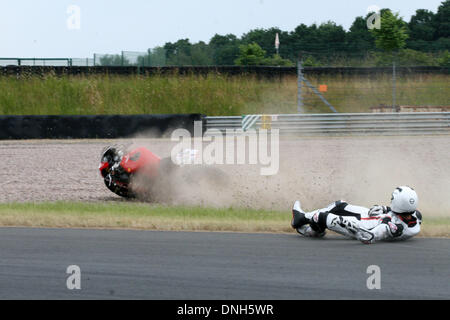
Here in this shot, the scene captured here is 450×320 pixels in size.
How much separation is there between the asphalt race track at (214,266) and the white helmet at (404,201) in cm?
41

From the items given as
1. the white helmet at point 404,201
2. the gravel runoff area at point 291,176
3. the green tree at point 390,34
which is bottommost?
the gravel runoff area at point 291,176

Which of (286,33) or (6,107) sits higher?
(286,33)

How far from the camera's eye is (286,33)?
69875mm

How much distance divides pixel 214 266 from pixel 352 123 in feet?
68.2

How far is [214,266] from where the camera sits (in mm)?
6270

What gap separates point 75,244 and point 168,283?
2.14m

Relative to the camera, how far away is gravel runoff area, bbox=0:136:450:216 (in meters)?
11.6

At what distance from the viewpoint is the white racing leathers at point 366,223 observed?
733 cm

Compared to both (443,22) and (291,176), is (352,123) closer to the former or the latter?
(291,176)

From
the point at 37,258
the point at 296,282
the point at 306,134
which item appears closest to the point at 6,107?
the point at 306,134

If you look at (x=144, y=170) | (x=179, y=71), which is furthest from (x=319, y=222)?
(x=179, y=71)

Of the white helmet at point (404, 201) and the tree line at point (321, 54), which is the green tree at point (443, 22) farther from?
the white helmet at point (404, 201)

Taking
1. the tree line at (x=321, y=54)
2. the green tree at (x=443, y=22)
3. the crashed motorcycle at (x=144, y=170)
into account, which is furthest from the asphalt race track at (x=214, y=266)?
the green tree at (x=443, y=22)

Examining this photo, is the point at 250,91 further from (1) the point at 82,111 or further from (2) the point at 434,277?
(2) the point at 434,277
